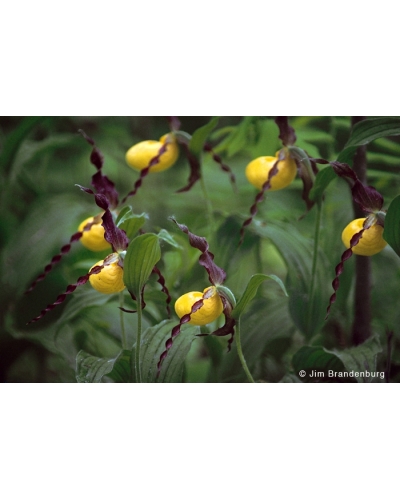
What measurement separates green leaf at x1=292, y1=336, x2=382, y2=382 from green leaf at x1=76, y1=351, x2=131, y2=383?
0.70 metres

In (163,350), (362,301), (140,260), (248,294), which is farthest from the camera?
(362,301)

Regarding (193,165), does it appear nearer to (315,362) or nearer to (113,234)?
(113,234)

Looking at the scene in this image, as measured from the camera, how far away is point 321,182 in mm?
2420

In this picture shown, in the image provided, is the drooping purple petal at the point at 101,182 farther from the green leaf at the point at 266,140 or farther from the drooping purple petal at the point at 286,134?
the drooping purple petal at the point at 286,134

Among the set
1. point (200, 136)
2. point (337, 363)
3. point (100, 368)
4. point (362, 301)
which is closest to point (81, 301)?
point (100, 368)

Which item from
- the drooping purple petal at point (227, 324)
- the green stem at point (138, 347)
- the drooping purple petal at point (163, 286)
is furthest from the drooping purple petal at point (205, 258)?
the green stem at point (138, 347)

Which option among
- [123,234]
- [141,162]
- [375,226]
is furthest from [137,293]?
[375,226]

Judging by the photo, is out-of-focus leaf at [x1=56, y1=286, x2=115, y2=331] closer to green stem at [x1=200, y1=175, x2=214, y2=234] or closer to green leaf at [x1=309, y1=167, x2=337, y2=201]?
green stem at [x1=200, y1=175, x2=214, y2=234]

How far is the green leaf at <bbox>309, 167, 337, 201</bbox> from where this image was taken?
2395mm

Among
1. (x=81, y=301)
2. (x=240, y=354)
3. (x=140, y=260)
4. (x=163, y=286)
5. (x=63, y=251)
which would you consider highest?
(x=140, y=260)

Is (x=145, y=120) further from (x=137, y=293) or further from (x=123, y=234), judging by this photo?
(x=137, y=293)

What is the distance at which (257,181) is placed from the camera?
2.51 metres

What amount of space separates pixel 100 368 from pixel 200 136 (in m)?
1.04

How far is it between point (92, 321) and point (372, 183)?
51.2 inches
